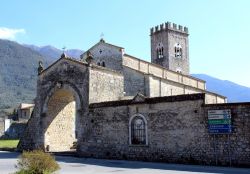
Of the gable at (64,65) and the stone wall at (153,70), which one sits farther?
the stone wall at (153,70)

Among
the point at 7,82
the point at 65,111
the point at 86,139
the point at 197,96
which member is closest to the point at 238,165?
the point at 197,96

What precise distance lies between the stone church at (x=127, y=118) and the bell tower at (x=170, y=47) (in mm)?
17947

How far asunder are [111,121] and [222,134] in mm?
8039

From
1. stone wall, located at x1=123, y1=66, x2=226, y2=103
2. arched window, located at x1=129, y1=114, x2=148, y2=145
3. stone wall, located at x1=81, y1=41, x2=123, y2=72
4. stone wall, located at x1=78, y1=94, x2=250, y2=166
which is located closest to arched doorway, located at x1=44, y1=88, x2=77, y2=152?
stone wall, located at x1=78, y1=94, x2=250, y2=166

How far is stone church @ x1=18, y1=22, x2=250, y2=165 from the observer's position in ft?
64.6

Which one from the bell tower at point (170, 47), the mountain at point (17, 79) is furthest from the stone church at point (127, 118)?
the mountain at point (17, 79)

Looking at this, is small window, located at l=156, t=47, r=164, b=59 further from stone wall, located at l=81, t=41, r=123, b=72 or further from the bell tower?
stone wall, located at l=81, t=41, r=123, b=72

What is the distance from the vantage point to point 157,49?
5841 cm

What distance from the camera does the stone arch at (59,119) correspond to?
30.0 meters

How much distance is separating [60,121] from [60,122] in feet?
0.28

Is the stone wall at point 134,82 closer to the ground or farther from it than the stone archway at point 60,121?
farther from it

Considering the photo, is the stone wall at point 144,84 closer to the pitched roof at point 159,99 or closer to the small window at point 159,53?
the pitched roof at point 159,99

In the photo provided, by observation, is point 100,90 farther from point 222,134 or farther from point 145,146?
point 222,134

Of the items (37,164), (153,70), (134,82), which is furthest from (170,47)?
(37,164)
